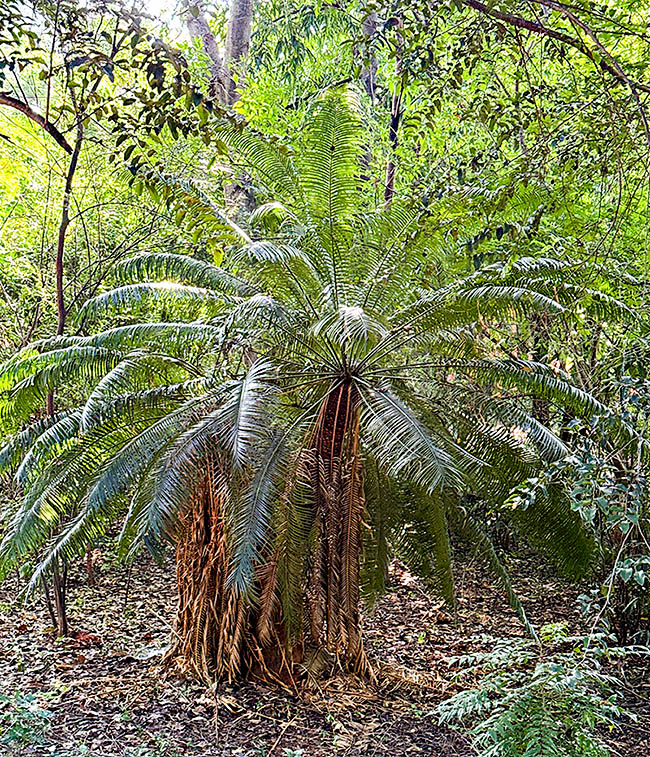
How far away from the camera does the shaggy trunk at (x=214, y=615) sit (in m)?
5.36

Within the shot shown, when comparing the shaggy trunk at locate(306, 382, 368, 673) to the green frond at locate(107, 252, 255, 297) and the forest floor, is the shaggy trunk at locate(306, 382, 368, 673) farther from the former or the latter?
the green frond at locate(107, 252, 255, 297)

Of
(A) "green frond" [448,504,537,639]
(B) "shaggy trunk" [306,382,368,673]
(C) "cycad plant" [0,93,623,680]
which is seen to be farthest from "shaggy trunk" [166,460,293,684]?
(A) "green frond" [448,504,537,639]

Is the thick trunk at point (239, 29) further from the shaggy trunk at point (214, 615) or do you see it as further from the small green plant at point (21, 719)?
the small green plant at point (21, 719)

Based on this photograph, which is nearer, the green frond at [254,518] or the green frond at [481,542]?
the green frond at [254,518]

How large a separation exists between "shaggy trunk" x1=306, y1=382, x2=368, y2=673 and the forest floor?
0.41m

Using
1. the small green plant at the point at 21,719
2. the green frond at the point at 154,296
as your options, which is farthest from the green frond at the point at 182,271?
the small green plant at the point at 21,719

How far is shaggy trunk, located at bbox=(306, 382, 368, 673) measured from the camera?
5238 millimetres

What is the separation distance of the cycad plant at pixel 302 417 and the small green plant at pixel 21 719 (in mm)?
866

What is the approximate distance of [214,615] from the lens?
17.9 feet

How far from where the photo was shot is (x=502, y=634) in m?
6.99

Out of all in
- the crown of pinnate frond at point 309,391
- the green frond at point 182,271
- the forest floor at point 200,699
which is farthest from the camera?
the green frond at point 182,271

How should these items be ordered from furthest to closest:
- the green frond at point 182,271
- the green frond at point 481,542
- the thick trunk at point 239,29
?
the thick trunk at point 239,29
the green frond at point 182,271
the green frond at point 481,542

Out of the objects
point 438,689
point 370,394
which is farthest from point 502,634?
point 370,394

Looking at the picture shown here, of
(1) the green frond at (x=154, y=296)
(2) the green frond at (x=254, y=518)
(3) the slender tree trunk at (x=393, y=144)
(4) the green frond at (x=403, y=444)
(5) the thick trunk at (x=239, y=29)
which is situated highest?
(5) the thick trunk at (x=239, y=29)
